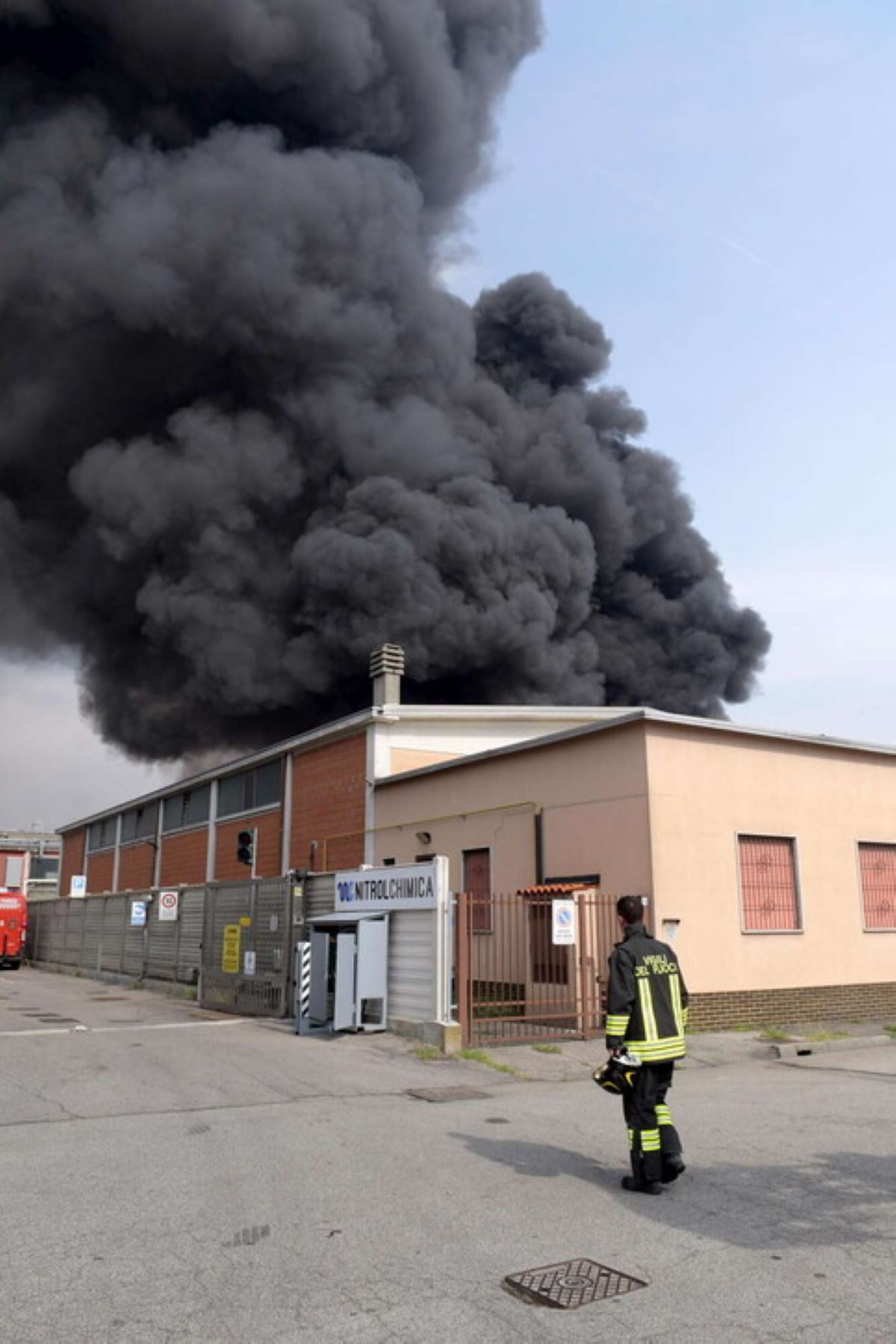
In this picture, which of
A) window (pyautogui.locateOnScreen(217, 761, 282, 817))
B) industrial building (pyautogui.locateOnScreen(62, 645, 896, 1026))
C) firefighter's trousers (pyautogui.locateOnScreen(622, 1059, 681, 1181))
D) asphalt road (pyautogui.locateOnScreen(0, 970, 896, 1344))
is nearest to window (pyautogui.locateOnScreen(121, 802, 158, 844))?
window (pyautogui.locateOnScreen(217, 761, 282, 817))

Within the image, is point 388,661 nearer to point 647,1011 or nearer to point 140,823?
point 140,823

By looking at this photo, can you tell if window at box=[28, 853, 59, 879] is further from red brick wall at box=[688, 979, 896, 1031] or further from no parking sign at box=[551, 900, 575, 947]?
no parking sign at box=[551, 900, 575, 947]

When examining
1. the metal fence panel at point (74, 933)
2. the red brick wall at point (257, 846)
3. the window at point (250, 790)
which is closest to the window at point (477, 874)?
the red brick wall at point (257, 846)

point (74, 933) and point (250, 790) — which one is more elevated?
point (250, 790)

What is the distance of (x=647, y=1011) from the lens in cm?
557

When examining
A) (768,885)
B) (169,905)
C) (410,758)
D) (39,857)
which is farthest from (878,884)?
(39,857)

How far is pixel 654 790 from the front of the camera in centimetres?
1341

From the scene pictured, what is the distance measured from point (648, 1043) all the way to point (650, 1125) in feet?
1.29

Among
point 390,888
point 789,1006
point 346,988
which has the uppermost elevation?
point 390,888

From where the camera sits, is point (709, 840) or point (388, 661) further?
point (388, 661)

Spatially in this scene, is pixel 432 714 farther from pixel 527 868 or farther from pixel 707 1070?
pixel 707 1070

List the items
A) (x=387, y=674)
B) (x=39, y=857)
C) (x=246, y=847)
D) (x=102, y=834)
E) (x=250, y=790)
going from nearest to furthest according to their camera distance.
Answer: (x=246, y=847) → (x=387, y=674) → (x=250, y=790) → (x=102, y=834) → (x=39, y=857)

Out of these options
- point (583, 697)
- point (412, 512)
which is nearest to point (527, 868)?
point (412, 512)

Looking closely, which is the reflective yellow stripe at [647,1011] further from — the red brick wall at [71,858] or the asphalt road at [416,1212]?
the red brick wall at [71,858]
